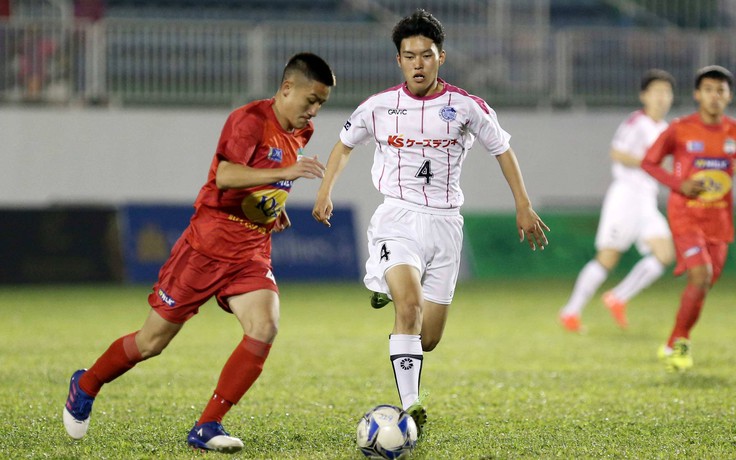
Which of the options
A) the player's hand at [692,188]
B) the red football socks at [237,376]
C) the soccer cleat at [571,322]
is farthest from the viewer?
the soccer cleat at [571,322]

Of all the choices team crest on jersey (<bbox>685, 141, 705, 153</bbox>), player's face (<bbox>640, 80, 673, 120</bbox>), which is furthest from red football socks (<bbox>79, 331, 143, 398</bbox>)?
player's face (<bbox>640, 80, 673, 120</bbox>)

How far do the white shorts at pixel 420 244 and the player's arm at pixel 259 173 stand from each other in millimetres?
844

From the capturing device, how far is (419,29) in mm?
5527

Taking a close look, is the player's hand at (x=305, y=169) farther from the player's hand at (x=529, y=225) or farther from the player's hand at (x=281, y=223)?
the player's hand at (x=529, y=225)

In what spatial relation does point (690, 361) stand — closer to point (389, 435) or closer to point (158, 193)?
point (389, 435)

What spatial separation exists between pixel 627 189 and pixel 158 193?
7.95m

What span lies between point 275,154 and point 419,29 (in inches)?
37.7

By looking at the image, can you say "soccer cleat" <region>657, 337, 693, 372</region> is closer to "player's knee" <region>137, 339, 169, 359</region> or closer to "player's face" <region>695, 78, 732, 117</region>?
"player's face" <region>695, 78, 732, 117</region>

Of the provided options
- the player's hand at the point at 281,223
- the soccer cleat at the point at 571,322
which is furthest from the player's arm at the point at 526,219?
the soccer cleat at the point at 571,322

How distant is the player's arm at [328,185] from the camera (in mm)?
5488

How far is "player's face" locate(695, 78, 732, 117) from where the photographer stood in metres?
8.26

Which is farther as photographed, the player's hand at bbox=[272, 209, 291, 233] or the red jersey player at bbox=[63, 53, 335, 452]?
the player's hand at bbox=[272, 209, 291, 233]

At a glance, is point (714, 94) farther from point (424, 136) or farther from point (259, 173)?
point (259, 173)

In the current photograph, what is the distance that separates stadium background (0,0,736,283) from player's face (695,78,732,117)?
8341 mm
